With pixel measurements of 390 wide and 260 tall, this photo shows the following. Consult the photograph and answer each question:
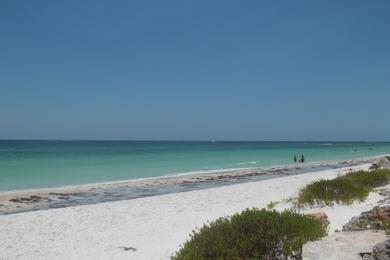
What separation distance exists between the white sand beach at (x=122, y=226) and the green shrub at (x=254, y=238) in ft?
6.18

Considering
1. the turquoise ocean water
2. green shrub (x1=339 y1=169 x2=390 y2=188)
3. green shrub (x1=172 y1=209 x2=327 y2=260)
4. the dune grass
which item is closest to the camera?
green shrub (x1=172 y1=209 x2=327 y2=260)

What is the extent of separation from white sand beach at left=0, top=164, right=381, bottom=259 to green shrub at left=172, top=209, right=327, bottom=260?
1884mm

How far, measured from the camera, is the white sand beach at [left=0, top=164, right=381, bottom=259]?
9004mm

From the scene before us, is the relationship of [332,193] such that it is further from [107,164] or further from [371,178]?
[107,164]

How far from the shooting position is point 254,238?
6230 mm

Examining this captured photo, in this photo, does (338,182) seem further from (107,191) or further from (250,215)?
(107,191)

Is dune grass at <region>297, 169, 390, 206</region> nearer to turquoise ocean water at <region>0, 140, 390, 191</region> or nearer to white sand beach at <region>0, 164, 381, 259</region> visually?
white sand beach at <region>0, 164, 381, 259</region>

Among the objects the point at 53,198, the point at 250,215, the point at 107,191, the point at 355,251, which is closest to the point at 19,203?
the point at 53,198

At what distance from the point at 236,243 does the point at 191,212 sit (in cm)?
730

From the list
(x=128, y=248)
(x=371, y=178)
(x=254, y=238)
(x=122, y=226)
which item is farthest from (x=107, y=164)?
(x=254, y=238)

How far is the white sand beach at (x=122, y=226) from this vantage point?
900 cm

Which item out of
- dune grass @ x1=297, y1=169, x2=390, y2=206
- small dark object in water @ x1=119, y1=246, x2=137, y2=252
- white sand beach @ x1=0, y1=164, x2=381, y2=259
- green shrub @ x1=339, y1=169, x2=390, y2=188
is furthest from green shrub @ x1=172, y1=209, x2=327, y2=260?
green shrub @ x1=339, y1=169, x2=390, y2=188

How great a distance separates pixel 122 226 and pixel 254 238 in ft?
21.2

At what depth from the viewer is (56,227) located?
38.2 ft
